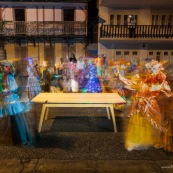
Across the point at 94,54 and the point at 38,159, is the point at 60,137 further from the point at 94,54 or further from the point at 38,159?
the point at 94,54

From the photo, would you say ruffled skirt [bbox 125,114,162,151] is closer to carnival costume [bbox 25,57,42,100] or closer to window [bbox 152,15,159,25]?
carnival costume [bbox 25,57,42,100]

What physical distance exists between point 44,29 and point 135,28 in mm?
8252

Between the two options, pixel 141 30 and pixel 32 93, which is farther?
pixel 141 30

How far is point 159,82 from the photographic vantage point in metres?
4.51

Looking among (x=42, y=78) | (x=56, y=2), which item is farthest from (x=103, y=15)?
(x=42, y=78)

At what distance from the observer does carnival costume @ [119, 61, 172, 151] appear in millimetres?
4496

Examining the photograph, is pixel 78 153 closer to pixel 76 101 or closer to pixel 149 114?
pixel 76 101

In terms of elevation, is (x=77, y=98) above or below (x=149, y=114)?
above

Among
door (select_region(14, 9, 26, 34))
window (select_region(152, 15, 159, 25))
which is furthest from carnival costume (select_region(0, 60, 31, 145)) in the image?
door (select_region(14, 9, 26, 34))

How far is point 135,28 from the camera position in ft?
58.9

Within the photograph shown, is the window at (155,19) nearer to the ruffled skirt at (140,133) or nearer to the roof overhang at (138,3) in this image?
the roof overhang at (138,3)

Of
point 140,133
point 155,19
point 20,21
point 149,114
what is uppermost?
point 20,21

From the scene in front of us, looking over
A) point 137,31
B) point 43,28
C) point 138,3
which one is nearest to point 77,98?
point 137,31

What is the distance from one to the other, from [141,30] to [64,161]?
16.2m
